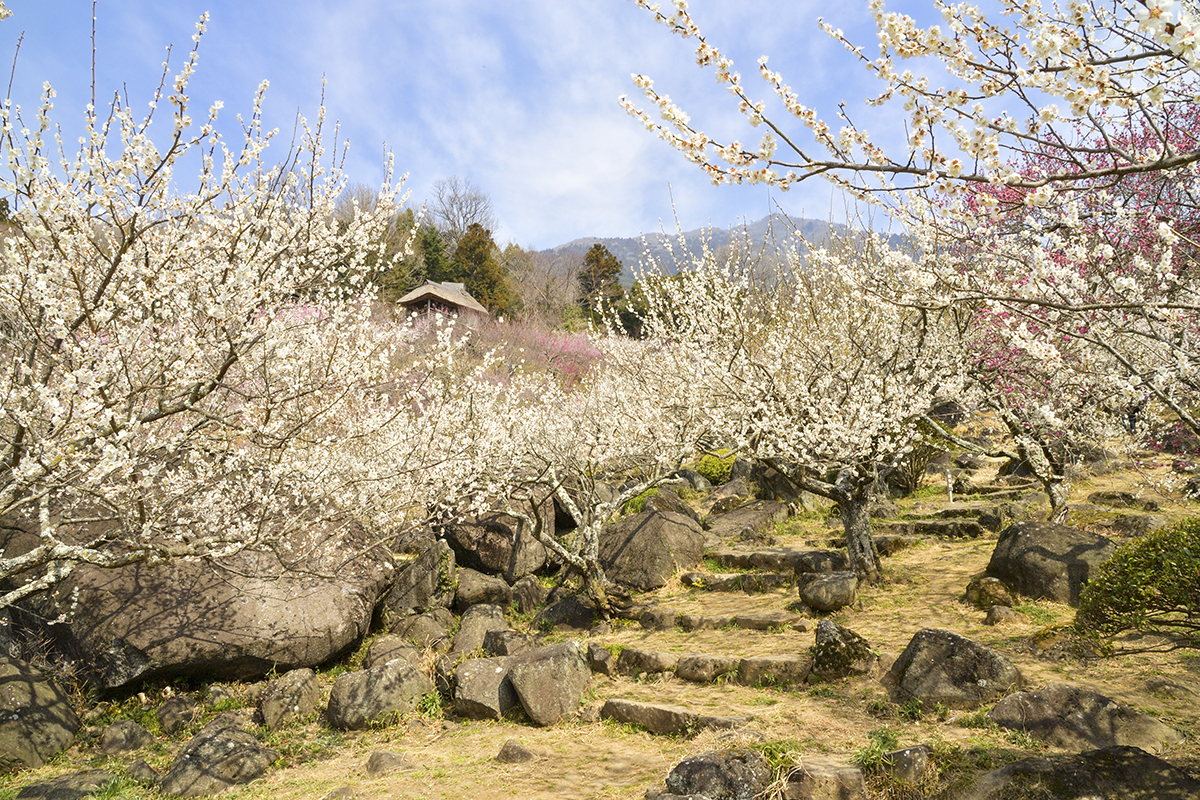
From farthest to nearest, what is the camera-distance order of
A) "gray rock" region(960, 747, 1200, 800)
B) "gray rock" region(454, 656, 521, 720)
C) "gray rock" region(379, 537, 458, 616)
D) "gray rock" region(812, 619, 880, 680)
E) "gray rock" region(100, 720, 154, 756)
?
"gray rock" region(379, 537, 458, 616)
"gray rock" region(454, 656, 521, 720)
"gray rock" region(100, 720, 154, 756)
"gray rock" region(812, 619, 880, 680)
"gray rock" region(960, 747, 1200, 800)

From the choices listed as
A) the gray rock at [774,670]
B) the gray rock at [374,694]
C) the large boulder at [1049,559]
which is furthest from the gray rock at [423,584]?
the large boulder at [1049,559]

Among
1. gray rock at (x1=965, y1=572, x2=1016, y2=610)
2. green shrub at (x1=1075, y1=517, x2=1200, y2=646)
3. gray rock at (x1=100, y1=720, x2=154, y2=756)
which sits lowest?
gray rock at (x1=100, y1=720, x2=154, y2=756)

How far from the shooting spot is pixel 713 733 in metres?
5.64

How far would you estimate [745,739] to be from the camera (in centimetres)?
516

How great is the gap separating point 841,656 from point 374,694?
17.1 ft

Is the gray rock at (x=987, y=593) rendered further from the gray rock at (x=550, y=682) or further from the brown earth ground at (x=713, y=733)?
the gray rock at (x=550, y=682)

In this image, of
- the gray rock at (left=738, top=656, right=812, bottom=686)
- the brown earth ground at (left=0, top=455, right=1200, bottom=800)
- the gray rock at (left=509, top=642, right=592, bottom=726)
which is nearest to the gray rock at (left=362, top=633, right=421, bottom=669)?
the brown earth ground at (left=0, top=455, right=1200, bottom=800)

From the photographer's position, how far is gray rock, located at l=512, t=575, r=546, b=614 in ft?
33.2

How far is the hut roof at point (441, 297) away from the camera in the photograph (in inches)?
1238

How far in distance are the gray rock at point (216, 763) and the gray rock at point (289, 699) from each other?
75 centimetres

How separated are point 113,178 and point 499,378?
689 inches

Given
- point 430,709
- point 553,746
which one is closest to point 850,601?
point 553,746

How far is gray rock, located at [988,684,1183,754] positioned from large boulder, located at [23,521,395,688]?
6.51 metres

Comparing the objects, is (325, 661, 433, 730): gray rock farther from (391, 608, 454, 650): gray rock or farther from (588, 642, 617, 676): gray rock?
(588, 642, 617, 676): gray rock
